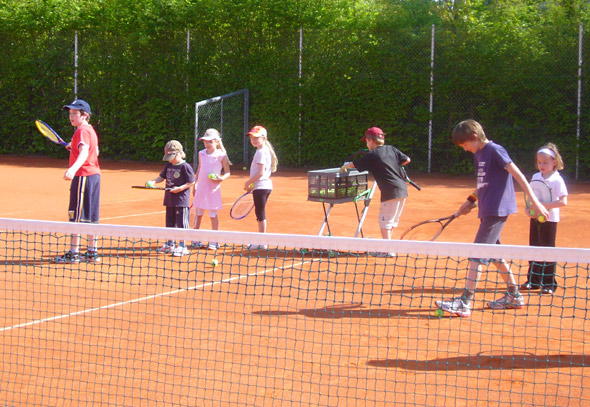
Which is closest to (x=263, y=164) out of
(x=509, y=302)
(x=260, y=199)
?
(x=260, y=199)

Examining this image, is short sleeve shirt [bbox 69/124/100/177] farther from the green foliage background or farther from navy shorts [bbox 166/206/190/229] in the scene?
the green foliage background

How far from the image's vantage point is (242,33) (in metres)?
20.1

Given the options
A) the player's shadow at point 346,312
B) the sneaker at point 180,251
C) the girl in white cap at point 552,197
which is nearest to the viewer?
the player's shadow at point 346,312

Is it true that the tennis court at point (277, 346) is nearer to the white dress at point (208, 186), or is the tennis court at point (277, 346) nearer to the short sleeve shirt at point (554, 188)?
the short sleeve shirt at point (554, 188)

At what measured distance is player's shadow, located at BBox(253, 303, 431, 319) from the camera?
18.8 ft

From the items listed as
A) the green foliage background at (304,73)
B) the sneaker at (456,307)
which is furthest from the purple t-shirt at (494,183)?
the green foliage background at (304,73)

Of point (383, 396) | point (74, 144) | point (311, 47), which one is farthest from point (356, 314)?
point (311, 47)

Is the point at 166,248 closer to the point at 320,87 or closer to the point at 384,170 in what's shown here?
the point at 384,170

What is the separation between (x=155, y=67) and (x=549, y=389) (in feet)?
59.2

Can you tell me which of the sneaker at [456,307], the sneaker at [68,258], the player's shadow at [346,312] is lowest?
the player's shadow at [346,312]

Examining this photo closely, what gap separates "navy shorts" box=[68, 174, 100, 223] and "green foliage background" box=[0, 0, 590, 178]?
11.5 metres

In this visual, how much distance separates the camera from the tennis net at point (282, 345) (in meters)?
4.11

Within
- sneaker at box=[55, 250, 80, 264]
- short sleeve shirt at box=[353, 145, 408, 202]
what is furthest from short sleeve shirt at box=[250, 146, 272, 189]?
sneaker at box=[55, 250, 80, 264]

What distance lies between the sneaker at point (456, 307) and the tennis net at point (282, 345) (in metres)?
0.07
